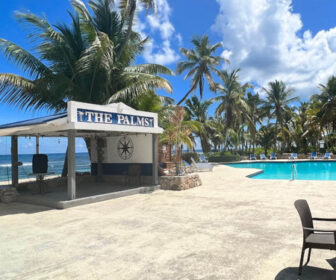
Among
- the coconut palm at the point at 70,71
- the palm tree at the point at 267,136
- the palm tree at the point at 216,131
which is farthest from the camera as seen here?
the palm tree at the point at 267,136

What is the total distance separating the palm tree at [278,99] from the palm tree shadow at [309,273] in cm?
3285

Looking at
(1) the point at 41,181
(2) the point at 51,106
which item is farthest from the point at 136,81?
(1) the point at 41,181

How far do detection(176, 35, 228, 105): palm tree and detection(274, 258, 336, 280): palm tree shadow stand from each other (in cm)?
2118

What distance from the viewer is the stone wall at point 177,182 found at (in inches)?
385

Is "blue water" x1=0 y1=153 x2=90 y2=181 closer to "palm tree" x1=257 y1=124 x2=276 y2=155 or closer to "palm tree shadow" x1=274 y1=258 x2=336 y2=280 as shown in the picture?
"palm tree shadow" x1=274 y1=258 x2=336 y2=280

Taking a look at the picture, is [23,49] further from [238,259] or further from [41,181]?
[238,259]

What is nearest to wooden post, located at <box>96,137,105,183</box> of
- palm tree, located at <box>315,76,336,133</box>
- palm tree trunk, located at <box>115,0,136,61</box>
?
palm tree trunk, located at <box>115,0,136,61</box>

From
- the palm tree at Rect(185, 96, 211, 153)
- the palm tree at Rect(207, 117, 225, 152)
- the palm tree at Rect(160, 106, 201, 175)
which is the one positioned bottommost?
the palm tree at Rect(160, 106, 201, 175)

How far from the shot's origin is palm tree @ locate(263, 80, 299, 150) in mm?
33531

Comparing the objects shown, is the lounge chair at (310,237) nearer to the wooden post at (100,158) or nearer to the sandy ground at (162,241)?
the sandy ground at (162,241)

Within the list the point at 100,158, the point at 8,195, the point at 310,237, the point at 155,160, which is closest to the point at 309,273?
the point at 310,237

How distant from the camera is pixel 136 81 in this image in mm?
12148

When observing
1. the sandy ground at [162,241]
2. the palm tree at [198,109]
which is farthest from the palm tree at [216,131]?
the sandy ground at [162,241]

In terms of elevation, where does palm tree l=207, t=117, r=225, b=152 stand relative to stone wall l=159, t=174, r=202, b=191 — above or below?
above
